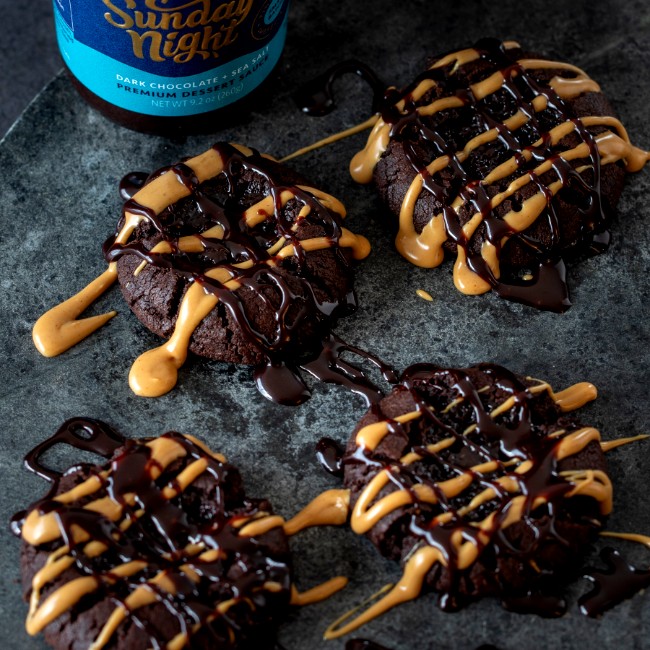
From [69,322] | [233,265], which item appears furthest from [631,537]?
[69,322]

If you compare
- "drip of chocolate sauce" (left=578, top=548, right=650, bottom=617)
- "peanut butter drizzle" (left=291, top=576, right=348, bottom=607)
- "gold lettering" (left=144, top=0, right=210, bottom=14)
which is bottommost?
"drip of chocolate sauce" (left=578, top=548, right=650, bottom=617)

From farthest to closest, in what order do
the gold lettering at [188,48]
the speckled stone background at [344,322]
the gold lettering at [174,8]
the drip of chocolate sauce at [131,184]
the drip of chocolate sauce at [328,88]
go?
the drip of chocolate sauce at [328,88]
the drip of chocolate sauce at [131,184]
the gold lettering at [188,48]
the gold lettering at [174,8]
the speckled stone background at [344,322]

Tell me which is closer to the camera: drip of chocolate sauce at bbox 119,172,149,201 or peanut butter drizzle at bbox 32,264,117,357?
peanut butter drizzle at bbox 32,264,117,357

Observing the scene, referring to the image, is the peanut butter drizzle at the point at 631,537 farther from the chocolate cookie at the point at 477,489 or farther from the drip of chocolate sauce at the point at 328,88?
the drip of chocolate sauce at the point at 328,88

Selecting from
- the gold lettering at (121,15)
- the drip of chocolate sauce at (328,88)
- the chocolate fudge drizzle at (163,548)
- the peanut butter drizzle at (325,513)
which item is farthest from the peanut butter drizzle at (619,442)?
the gold lettering at (121,15)

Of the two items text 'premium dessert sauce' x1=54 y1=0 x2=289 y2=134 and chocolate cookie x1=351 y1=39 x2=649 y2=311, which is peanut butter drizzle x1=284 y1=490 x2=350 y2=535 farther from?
text 'premium dessert sauce' x1=54 y1=0 x2=289 y2=134

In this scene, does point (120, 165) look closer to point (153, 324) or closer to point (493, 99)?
point (153, 324)

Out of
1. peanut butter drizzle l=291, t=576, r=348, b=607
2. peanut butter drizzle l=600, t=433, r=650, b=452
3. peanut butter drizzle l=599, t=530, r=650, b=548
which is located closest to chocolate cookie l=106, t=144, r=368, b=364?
peanut butter drizzle l=291, t=576, r=348, b=607
